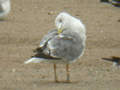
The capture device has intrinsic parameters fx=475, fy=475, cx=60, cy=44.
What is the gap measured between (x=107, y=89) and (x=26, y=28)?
629cm

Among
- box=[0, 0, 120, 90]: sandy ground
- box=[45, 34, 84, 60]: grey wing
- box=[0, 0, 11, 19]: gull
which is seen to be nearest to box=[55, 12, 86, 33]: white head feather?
box=[45, 34, 84, 60]: grey wing

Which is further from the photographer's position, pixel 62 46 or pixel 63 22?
pixel 63 22

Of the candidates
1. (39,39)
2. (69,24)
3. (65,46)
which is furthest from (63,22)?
(39,39)

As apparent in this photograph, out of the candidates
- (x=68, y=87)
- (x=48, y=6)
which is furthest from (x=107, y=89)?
(x=48, y=6)

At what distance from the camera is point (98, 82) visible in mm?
7320

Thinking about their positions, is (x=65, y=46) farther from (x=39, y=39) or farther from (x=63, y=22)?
(x=39, y=39)

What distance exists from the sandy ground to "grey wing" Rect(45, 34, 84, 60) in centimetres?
44

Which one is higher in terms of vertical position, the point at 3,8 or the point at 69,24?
the point at 3,8

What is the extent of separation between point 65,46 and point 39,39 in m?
4.11

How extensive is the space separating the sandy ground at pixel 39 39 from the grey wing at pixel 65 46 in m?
0.44

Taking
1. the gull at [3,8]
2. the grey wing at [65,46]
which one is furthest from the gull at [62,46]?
the gull at [3,8]

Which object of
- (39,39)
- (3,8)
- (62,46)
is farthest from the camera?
(3,8)

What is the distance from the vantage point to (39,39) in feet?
37.3

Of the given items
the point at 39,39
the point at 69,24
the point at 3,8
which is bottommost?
the point at 39,39
